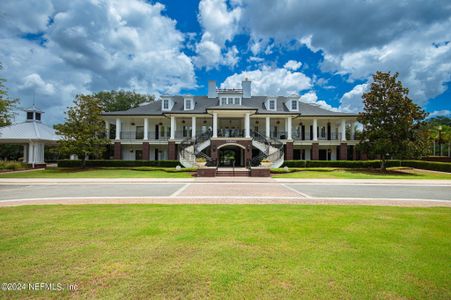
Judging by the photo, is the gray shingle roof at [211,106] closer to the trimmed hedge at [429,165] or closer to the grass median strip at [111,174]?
the grass median strip at [111,174]

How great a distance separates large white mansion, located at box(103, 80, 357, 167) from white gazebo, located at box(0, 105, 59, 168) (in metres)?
11.0

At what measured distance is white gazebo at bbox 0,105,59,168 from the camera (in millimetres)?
34844

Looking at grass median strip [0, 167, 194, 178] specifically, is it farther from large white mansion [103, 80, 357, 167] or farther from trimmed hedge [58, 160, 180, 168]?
large white mansion [103, 80, 357, 167]

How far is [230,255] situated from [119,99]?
5976cm

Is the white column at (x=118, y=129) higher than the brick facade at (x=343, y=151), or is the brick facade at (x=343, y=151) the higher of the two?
the white column at (x=118, y=129)

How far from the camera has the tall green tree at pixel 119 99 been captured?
56.0 m

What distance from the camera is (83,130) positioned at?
2944 cm

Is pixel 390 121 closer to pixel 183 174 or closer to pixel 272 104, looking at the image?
pixel 272 104

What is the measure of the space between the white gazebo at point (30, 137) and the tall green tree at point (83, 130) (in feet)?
26.8

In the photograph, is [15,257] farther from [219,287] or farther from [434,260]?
[434,260]

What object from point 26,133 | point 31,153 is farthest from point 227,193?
point 26,133

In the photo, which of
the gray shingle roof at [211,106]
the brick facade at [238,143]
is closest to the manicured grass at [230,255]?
the brick facade at [238,143]

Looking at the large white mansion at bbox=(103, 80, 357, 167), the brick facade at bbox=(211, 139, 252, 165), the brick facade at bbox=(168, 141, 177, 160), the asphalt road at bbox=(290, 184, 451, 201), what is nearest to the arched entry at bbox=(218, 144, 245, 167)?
the large white mansion at bbox=(103, 80, 357, 167)

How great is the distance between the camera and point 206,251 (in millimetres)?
4625
